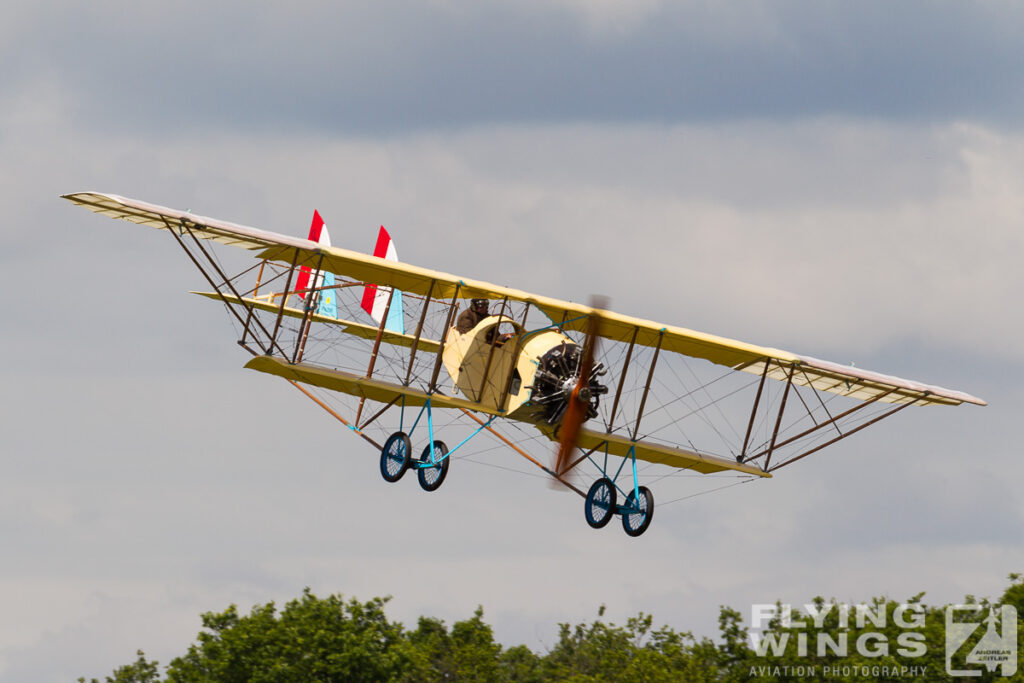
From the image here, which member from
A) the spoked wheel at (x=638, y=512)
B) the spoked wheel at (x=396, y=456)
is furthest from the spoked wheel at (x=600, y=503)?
the spoked wheel at (x=396, y=456)

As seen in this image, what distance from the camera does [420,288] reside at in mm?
25062

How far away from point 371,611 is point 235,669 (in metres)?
5.94

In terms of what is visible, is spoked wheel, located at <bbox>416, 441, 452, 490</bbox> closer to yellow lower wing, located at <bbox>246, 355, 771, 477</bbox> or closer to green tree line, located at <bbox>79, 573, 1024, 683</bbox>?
yellow lower wing, located at <bbox>246, 355, 771, 477</bbox>

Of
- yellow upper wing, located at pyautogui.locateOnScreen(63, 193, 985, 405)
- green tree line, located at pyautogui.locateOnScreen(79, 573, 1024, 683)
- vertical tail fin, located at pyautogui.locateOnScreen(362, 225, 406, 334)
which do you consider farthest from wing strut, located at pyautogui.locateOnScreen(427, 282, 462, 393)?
green tree line, located at pyautogui.locateOnScreen(79, 573, 1024, 683)

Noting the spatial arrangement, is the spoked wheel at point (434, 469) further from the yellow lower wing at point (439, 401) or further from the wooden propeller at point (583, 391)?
the wooden propeller at point (583, 391)

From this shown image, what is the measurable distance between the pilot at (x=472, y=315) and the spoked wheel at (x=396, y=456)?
223cm

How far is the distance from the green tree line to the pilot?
86.7 ft

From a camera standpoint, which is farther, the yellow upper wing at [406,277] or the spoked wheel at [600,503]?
the yellow upper wing at [406,277]

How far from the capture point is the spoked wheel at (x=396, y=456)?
24578 millimetres

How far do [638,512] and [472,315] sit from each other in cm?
496

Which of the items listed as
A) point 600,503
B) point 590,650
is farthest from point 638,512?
point 590,650

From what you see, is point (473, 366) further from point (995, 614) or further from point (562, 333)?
point (995, 614)

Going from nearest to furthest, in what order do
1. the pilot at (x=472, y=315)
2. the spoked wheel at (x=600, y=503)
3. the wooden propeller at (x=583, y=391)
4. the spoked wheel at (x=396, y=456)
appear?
the wooden propeller at (x=583, y=391)
the spoked wheel at (x=600, y=503)
the spoked wheel at (x=396, y=456)
the pilot at (x=472, y=315)

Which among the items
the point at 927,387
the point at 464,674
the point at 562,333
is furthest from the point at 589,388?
the point at 464,674
